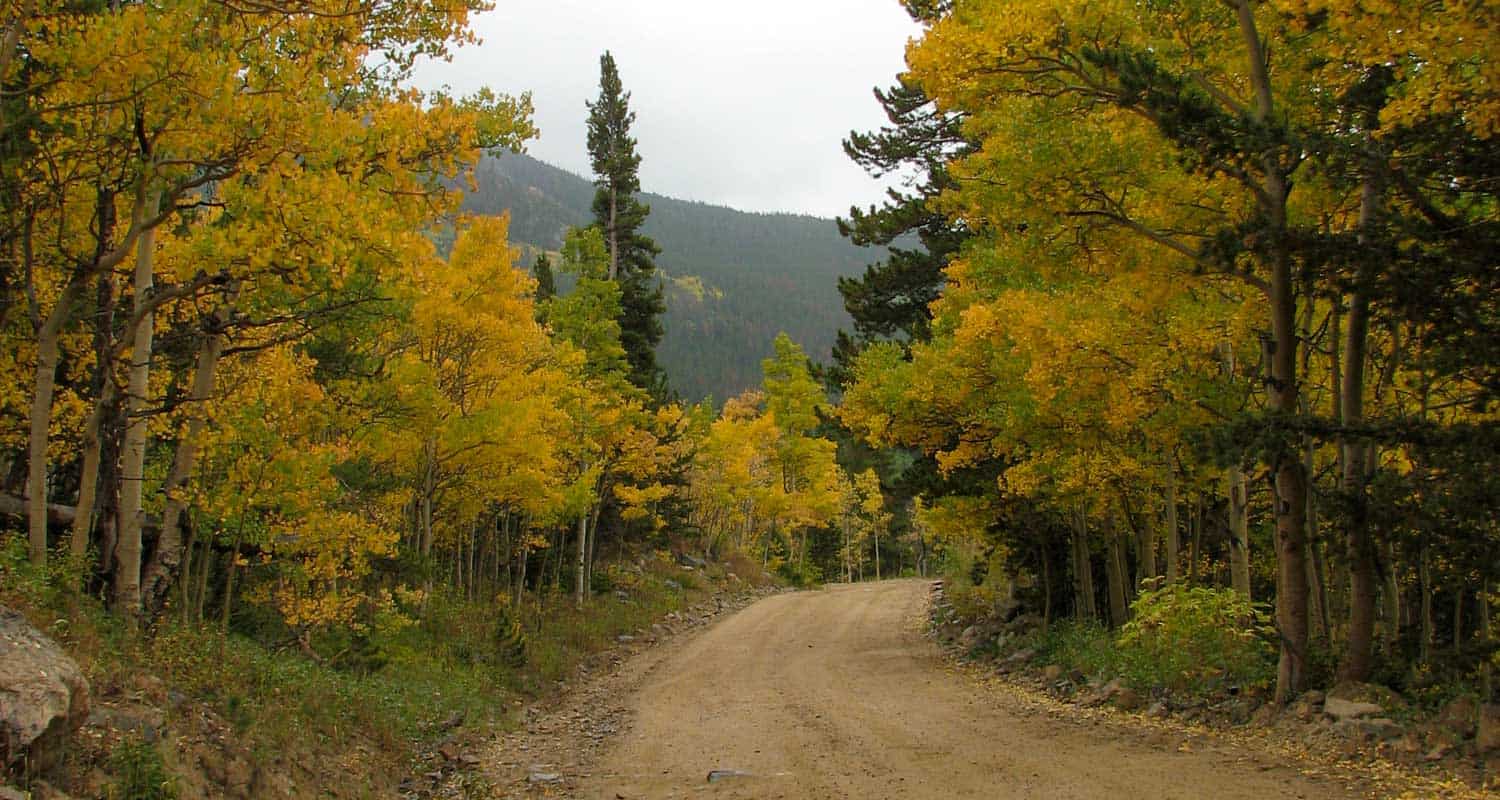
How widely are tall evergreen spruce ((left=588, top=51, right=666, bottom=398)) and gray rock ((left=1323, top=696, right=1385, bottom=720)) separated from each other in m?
25.1

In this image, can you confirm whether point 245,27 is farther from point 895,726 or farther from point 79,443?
point 895,726

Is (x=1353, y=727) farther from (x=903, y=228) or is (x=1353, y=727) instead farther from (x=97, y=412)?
(x=903, y=228)

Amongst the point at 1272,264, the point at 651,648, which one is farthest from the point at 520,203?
the point at 1272,264

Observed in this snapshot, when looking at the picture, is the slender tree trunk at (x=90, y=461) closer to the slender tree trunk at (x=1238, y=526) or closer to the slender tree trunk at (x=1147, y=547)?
the slender tree trunk at (x=1238, y=526)

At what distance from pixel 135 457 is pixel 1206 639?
10.8 meters

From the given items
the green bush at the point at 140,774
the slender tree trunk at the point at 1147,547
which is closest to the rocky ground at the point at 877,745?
the slender tree trunk at the point at 1147,547

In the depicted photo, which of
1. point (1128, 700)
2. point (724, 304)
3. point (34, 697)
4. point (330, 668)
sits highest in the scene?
point (724, 304)

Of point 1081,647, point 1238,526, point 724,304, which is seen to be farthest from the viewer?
point 724,304

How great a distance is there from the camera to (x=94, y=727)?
18.8ft

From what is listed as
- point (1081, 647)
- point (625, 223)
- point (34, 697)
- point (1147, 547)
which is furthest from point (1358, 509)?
point (625, 223)

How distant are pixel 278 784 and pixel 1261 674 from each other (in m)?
9.03

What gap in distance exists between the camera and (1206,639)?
9922mm

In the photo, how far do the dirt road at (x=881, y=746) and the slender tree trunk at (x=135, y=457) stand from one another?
443 centimetres

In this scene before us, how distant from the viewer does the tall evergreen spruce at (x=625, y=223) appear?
107 ft
